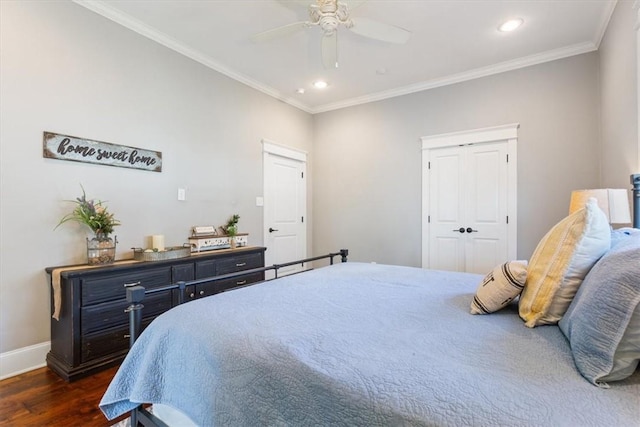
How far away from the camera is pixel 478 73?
3828 millimetres

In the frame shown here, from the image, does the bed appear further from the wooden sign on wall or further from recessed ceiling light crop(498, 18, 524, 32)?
recessed ceiling light crop(498, 18, 524, 32)

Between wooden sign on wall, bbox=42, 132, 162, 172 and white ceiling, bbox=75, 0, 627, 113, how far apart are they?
1132mm

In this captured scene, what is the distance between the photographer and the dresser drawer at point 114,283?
226 centimetres

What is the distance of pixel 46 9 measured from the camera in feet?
7.85

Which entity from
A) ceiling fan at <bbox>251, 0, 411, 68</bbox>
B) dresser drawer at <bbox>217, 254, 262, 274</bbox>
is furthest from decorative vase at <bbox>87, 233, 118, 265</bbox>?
ceiling fan at <bbox>251, 0, 411, 68</bbox>

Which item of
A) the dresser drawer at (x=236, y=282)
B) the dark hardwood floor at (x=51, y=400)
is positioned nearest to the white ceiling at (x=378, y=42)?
the dresser drawer at (x=236, y=282)

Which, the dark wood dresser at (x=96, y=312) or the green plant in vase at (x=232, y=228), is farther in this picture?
the green plant in vase at (x=232, y=228)

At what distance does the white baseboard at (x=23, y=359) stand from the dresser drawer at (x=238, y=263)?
142 cm

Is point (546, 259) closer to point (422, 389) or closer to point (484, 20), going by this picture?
point (422, 389)

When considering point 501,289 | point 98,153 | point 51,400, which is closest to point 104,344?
point 51,400

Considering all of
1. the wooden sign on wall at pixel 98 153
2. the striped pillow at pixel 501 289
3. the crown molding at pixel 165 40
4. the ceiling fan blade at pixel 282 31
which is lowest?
the striped pillow at pixel 501 289

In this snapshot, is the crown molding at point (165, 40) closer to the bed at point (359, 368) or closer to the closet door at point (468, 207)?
the closet door at point (468, 207)

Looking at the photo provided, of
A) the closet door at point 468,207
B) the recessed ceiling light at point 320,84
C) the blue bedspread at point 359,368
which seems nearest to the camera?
the blue bedspread at point 359,368

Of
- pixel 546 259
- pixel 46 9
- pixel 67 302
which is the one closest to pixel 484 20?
pixel 546 259
